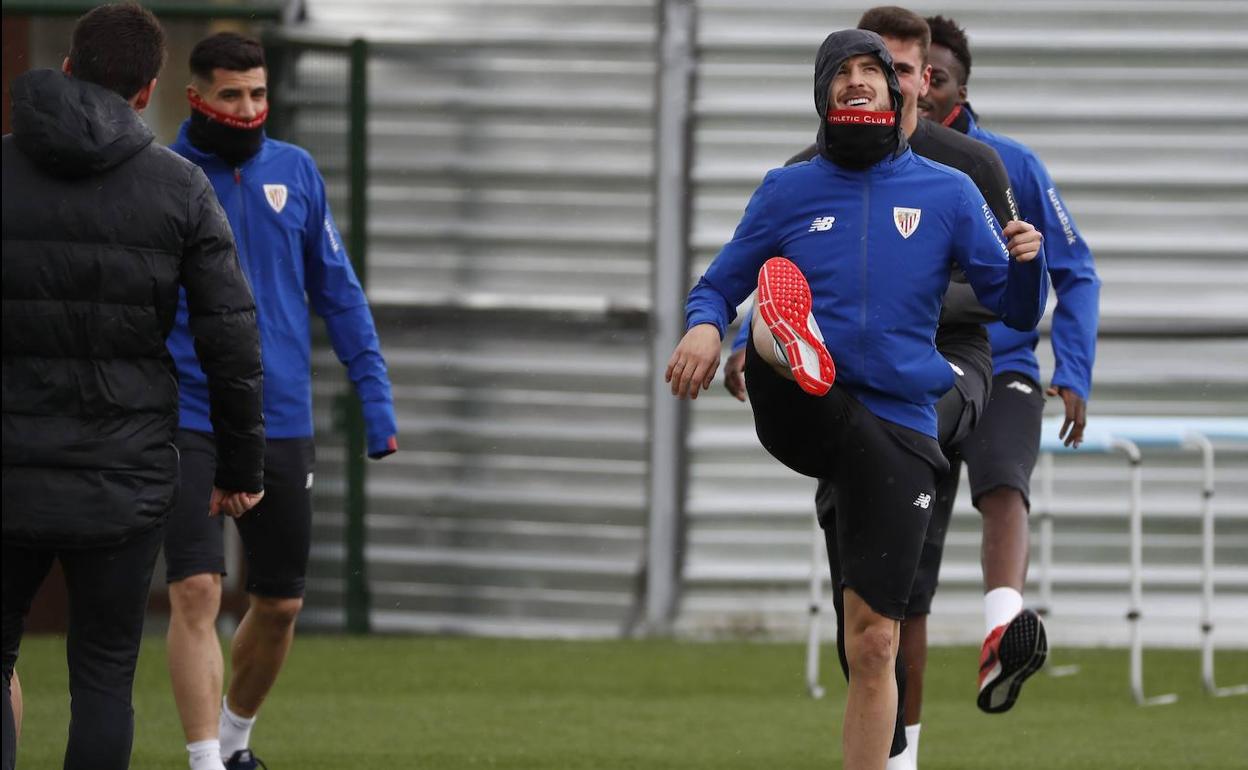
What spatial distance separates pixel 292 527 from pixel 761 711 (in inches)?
102

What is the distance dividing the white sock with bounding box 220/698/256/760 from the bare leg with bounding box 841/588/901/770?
7.29ft

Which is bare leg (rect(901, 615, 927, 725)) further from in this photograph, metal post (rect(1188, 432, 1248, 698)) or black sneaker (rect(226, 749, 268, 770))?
metal post (rect(1188, 432, 1248, 698))

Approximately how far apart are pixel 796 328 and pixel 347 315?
2.06m

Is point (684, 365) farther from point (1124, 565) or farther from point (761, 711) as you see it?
point (1124, 565)

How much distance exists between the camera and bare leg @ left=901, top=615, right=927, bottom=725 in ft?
19.4

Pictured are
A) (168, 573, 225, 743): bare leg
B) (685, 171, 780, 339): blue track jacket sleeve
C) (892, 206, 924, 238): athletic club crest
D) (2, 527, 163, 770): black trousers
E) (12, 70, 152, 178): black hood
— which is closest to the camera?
(12, 70, 152, 178): black hood

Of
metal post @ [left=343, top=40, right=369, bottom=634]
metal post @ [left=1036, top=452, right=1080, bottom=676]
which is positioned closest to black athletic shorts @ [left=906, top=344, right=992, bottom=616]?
metal post @ [left=1036, top=452, right=1080, bottom=676]

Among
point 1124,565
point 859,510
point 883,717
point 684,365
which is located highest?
point 684,365

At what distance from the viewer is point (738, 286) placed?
5016mm

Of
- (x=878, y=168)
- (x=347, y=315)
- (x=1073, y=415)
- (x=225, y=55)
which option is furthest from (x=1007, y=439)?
(x=225, y=55)

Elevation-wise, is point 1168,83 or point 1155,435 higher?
point 1168,83

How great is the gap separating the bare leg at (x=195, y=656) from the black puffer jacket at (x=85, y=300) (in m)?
1.35

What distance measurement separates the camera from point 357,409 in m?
10.3

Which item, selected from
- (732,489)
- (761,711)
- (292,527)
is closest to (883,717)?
(292,527)
